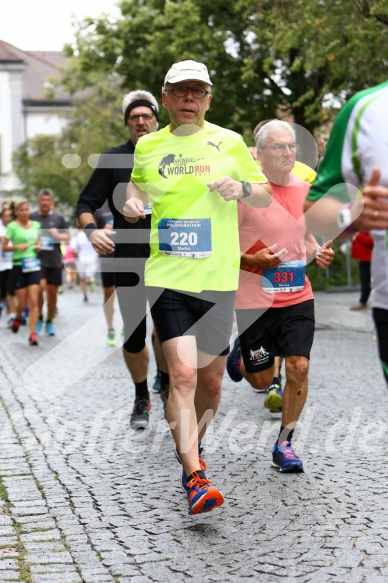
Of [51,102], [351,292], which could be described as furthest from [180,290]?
[51,102]

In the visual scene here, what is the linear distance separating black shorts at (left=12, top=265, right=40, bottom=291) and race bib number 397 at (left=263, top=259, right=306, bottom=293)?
9.04 meters

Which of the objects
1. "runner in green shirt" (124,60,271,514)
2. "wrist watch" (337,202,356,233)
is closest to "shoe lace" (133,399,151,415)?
"runner in green shirt" (124,60,271,514)

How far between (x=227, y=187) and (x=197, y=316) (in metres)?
0.65

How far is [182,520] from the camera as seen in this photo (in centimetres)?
499

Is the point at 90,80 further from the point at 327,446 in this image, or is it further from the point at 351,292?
the point at 327,446

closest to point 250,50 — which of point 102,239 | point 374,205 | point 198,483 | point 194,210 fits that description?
point 102,239

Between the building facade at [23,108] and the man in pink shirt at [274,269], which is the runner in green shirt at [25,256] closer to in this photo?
the man in pink shirt at [274,269]

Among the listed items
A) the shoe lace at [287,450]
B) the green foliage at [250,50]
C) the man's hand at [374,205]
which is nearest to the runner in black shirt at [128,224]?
the shoe lace at [287,450]

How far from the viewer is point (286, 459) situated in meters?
5.89

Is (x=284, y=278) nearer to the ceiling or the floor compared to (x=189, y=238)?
nearer to the floor

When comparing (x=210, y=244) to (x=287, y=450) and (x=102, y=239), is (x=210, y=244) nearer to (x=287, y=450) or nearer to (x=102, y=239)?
(x=102, y=239)

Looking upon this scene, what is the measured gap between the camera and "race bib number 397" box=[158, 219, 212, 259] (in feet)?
17.0

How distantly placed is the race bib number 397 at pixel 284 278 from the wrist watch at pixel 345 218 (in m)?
2.75

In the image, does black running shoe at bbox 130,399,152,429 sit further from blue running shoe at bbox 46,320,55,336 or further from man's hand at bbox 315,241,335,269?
blue running shoe at bbox 46,320,55,336
